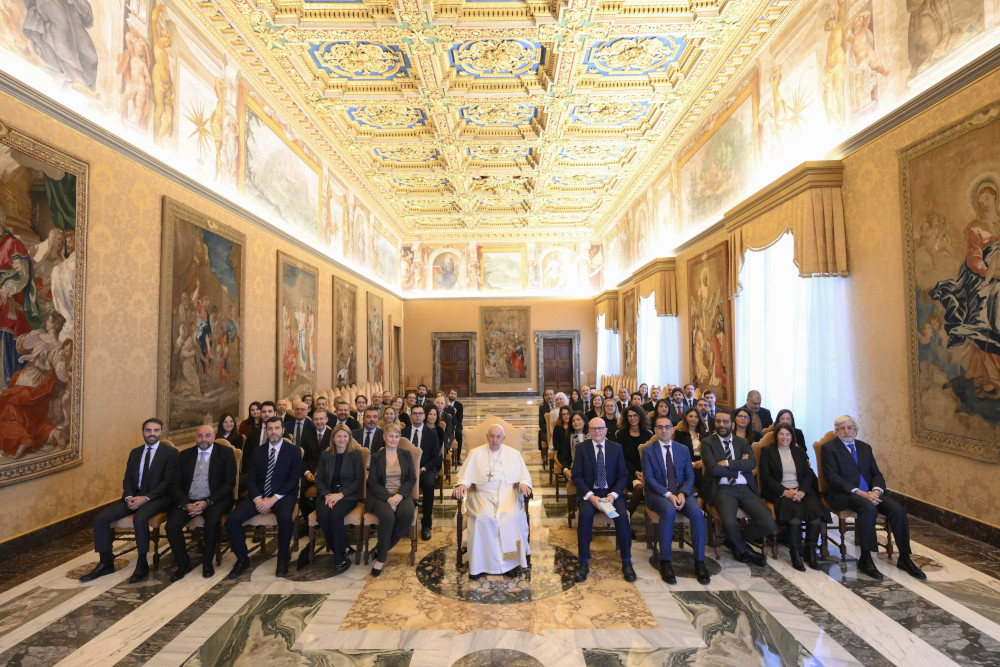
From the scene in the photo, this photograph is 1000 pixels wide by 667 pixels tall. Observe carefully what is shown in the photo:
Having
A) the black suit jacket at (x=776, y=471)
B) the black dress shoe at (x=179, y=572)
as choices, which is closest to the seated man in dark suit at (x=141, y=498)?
the black dress shoe at (x=179, y=572)

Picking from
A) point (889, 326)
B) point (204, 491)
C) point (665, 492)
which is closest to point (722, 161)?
point (889, 326)

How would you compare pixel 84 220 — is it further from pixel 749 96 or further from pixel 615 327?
pixel 615 327

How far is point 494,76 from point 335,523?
8.83 metres

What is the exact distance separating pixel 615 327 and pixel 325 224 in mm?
11217

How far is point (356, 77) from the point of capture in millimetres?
10055

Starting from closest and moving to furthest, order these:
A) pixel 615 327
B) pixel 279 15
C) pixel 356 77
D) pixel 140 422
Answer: pixel 140 422
pixel 279 15
pixel 356 77
pixel 615 327

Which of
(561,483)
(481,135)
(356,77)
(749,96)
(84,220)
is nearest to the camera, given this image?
(84,220)

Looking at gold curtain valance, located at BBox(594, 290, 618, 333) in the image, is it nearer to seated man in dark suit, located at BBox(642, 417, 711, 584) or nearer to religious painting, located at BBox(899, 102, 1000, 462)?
religious painting, located at BBox(899, 102, 1000, 462)

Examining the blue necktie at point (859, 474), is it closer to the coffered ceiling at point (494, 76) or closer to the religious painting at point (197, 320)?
the coffered ceiling at point (494, 76)

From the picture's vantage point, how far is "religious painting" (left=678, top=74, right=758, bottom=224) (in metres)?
9.31

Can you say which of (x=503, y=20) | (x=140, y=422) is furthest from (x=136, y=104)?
(x=503, y=20)

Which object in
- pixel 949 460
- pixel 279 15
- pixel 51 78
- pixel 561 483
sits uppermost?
pixel 279 15

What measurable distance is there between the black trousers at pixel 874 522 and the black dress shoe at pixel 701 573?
1495 mm

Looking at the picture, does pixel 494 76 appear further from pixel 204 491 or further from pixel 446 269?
pixel 446 269
